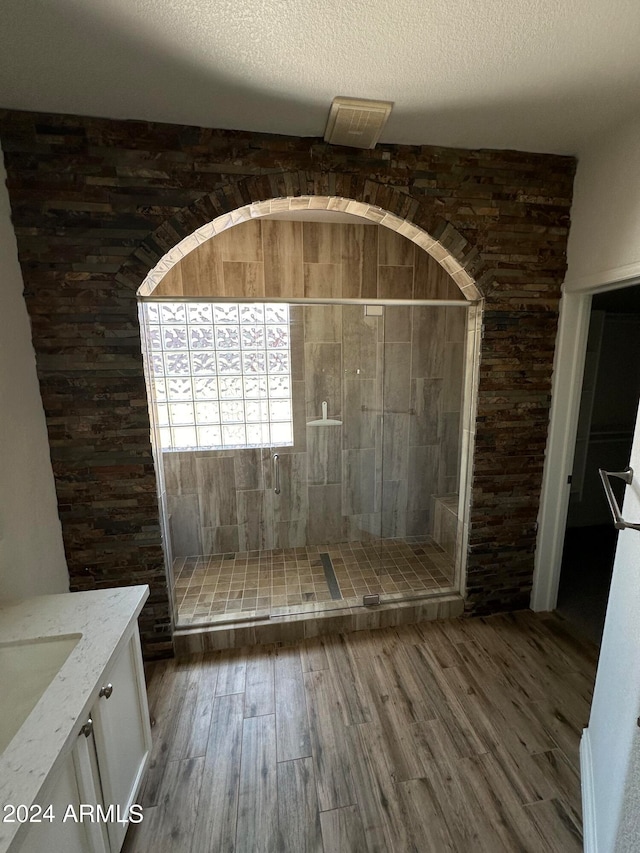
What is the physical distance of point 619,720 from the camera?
43.6 inches

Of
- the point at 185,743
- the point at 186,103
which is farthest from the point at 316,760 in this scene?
the point at 186,103

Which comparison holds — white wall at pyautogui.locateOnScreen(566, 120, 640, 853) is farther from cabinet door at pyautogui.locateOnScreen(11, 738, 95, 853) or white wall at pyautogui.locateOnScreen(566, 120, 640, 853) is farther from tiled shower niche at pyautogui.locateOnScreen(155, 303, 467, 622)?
cabinet door at pyautogui.locateOnScreen(11, 738, 95, 853)

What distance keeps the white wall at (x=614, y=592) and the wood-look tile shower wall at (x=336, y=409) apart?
3.18ft

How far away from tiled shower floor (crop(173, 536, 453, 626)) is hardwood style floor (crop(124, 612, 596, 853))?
247mm

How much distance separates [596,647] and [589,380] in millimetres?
2321

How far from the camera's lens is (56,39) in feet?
3.96

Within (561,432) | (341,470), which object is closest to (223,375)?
(341,470)

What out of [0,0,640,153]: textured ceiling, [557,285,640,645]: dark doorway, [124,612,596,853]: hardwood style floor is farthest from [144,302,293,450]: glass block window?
[557,285,640,645]: dark doorway

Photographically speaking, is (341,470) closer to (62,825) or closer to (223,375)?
(223,375)

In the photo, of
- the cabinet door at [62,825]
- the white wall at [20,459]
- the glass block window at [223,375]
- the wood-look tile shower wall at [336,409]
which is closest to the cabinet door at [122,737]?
the cabinet door at [62,825]

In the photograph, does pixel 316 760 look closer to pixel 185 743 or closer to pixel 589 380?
pixel 185 743

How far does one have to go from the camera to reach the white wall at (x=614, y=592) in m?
1.02

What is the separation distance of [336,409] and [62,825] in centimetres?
241

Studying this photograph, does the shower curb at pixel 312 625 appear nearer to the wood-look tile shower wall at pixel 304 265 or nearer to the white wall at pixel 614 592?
the white wall at pixel 614 592
